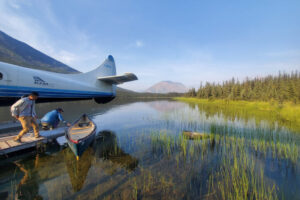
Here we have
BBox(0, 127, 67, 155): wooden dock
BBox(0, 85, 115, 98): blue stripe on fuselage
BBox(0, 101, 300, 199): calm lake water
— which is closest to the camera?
BBox(0, 101, 300, 199): calm lake water

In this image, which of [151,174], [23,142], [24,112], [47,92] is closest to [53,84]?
[47,92]

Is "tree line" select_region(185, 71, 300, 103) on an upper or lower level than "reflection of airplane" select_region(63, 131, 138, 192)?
upper

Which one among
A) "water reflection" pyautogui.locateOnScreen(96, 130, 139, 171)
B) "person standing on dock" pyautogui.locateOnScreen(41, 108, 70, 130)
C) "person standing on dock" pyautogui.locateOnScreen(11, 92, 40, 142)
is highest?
"person standing on dock" pyautogui.locateOnScreen(11, 92, 40, 142)

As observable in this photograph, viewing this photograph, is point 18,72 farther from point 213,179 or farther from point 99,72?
point 213,179

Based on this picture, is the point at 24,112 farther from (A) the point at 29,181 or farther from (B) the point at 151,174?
(B) the point at 151,174

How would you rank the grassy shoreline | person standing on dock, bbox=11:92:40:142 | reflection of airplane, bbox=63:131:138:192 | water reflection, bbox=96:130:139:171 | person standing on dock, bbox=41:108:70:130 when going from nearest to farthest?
reflection of airplane, bbox=63:131:138:192 < water reflection, bbox=96:130:139:171 < person standing on dock, bbox=11:92:40:142 < person standing on dock, bbox=41:108:70:130 < the grassy shoreline

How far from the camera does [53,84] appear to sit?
29.3 ft

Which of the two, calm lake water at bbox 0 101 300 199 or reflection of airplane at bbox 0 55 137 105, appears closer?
calm lake water at bbox 0 101 300 199

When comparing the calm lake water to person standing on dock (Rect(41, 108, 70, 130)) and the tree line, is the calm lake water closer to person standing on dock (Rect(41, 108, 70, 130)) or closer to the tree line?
person standing on dock (Rect(41, 108, 70, 130))

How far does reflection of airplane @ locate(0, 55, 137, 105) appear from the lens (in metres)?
7.04

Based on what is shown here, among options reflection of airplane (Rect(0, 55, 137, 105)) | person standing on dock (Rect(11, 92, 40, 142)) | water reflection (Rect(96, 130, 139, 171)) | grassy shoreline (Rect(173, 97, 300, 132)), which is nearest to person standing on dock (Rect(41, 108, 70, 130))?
reflection of airplane (Rect(0, 55, 137, 105))

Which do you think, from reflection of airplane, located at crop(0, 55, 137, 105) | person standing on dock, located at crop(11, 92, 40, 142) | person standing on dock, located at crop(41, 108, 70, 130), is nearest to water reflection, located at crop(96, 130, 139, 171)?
person standing on dock, located at crop(41, 108, 70, 130)

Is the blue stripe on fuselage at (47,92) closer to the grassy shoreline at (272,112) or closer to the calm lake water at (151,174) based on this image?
the calm lake water at (151,174)

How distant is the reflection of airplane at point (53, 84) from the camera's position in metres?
7.04
